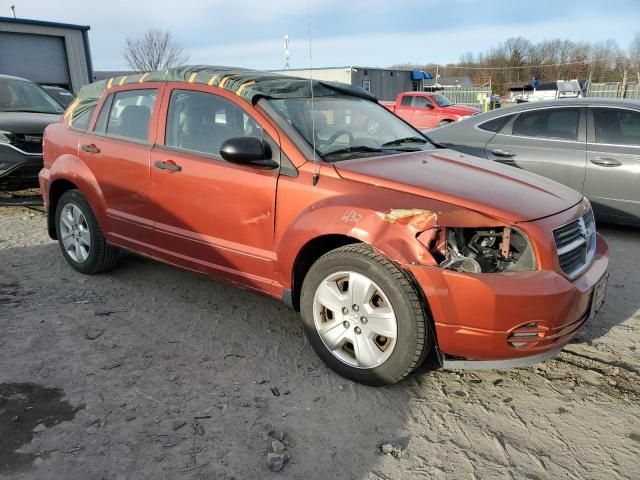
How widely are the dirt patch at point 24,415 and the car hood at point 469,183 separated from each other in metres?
1.98

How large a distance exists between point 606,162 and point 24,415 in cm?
564

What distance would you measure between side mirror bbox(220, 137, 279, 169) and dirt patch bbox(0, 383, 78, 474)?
1634 millimetres

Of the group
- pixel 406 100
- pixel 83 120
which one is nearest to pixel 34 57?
pixel 406 100

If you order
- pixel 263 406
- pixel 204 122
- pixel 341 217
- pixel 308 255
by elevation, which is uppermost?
pixel 204 122

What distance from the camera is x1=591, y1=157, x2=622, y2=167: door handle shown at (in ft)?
17.6

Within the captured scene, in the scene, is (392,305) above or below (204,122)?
below

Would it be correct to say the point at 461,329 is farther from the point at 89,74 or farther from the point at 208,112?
the point at 89,74

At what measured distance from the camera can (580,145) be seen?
562 centimetres

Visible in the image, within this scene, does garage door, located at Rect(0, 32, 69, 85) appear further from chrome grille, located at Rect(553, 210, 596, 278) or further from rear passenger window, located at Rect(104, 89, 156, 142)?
chrome grille, located at Rect(553, 210, 596, 278)

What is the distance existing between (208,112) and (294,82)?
0.65 m

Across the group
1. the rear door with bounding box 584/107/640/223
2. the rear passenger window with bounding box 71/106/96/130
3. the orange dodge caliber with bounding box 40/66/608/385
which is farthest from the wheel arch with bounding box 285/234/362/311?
the rear door with bounding box 584/107/640/223

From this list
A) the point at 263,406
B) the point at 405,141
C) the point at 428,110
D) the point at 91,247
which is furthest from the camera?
the point at 428,110

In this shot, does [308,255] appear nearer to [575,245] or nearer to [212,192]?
[212,192]

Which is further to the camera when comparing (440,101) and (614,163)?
(440,101)
